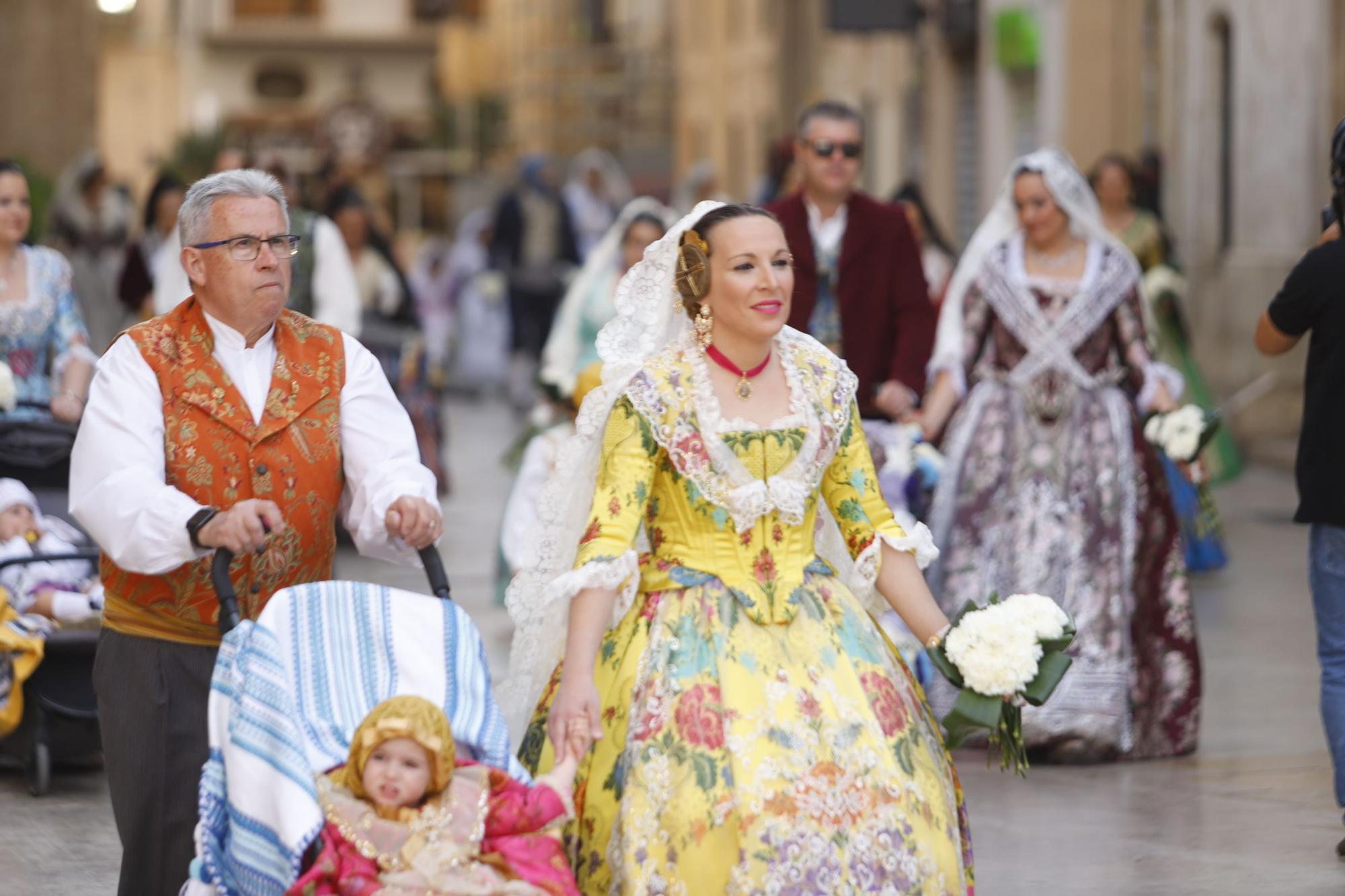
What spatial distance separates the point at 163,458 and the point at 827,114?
3793 millimetres

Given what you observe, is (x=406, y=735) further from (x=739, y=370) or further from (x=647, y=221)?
(x=647, y=221)

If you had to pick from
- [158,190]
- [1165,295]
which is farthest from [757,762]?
[158,190]

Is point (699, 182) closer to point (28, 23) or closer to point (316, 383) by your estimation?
point (28, 23)

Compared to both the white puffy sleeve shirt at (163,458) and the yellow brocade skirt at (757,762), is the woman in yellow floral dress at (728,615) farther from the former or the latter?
the white puffy sleeve shirt at (163,458)

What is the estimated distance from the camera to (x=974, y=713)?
15.7 ft

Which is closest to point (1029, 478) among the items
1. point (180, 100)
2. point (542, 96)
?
point (542, 96)

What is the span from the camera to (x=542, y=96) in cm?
4212

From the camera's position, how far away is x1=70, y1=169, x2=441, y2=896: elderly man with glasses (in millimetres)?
4801

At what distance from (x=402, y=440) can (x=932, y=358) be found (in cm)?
363

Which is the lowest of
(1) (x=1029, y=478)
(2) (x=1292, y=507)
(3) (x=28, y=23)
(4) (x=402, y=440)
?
(2) (x=1292, y=507)

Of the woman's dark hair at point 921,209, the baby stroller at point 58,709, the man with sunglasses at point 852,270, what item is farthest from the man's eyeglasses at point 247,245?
the woman's dark hair at point 921,209

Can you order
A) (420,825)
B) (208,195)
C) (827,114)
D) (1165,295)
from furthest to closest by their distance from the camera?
(1165,295) < (827,114) < (208,195) < (420,825)

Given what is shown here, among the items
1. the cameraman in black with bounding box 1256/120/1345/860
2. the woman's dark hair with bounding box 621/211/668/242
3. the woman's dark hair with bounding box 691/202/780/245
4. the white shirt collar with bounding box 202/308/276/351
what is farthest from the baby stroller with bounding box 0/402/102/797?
the woman's dark hair with bounding box 621/211/668/242

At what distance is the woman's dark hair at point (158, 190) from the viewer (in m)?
12.7
